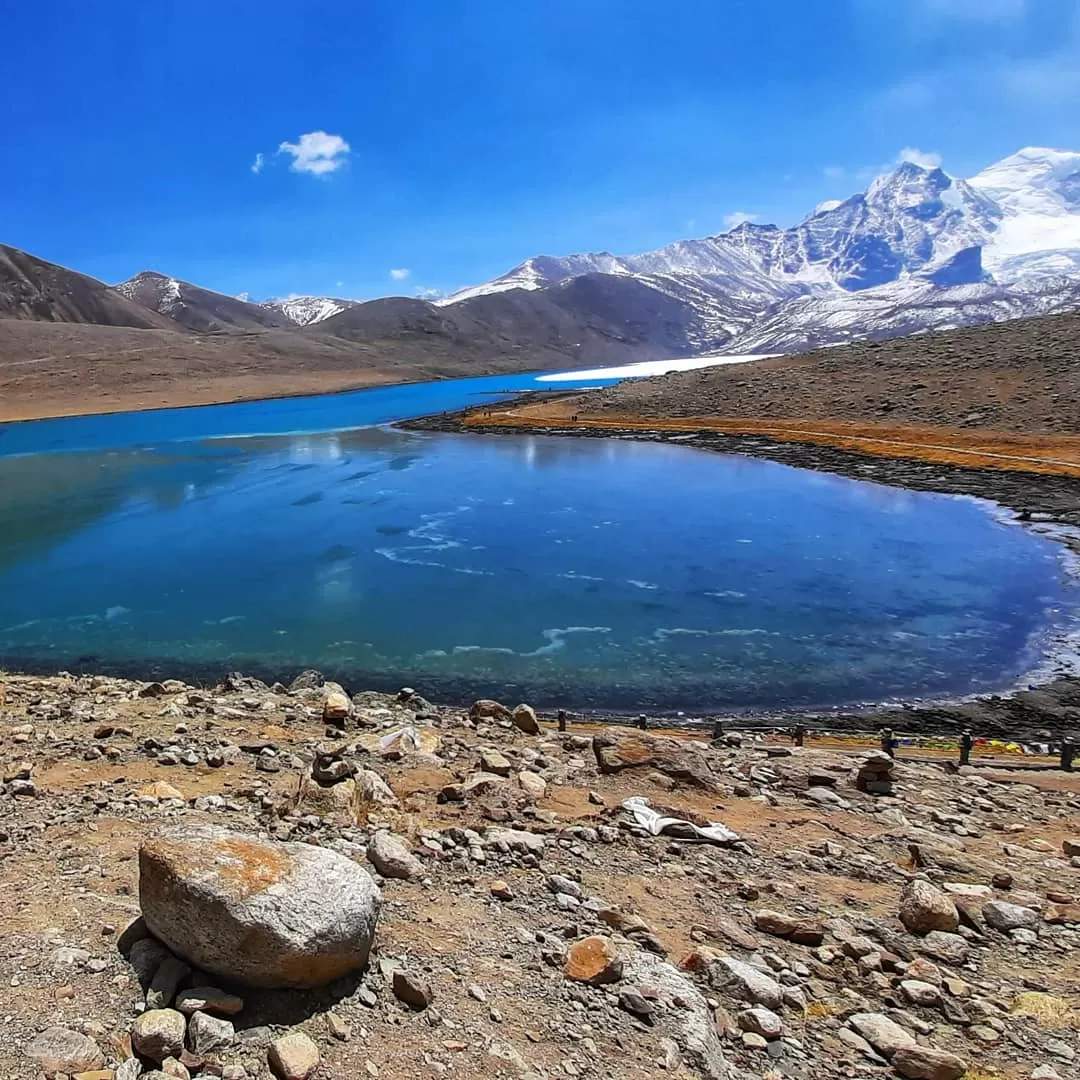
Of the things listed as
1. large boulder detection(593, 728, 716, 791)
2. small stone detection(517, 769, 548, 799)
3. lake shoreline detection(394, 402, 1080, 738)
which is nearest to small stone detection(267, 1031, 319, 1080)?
small stone detection(517, 769, 548, 799)

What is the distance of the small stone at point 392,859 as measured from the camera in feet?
19.4

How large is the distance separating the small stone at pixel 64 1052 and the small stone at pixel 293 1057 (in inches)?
32.9

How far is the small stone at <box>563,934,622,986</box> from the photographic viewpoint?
4789mm

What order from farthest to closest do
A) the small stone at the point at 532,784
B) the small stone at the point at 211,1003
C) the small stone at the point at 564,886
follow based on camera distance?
the small stone at the point at 532,784 < the small stone at the point at 564,886 < the small stone at the point at 211,1003

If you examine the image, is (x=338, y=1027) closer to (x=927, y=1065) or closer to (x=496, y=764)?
(x=927, y=1065)

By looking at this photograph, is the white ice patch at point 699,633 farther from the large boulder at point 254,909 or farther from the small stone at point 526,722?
the large boulder at point 254,909

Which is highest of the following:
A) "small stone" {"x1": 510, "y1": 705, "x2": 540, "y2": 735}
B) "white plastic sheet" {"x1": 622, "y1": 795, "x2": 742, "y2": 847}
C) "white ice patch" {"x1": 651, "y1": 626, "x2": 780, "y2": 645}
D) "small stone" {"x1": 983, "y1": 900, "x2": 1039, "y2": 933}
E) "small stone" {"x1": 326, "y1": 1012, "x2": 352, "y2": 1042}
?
"small stone" {"x1": 326, "y1": 1012, "x2": 352, "y2": 1042}

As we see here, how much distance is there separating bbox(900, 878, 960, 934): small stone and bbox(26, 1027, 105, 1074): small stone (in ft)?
17.9

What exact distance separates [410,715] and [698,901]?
7.16m

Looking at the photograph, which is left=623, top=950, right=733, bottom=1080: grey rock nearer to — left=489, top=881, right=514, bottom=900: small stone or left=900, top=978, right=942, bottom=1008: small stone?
left=489, top=881, right=514, bottom=900: small stone

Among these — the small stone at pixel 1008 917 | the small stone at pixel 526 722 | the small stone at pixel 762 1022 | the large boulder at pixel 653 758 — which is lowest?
the small stone at pixel 526 722

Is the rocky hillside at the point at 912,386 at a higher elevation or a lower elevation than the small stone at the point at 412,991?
higher

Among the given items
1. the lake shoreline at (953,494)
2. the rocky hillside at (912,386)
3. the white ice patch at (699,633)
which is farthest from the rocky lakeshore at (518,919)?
the rocky hillside at (912,386)

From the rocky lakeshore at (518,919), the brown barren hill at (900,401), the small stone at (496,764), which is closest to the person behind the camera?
the rocky lakeshore at (518,919)
